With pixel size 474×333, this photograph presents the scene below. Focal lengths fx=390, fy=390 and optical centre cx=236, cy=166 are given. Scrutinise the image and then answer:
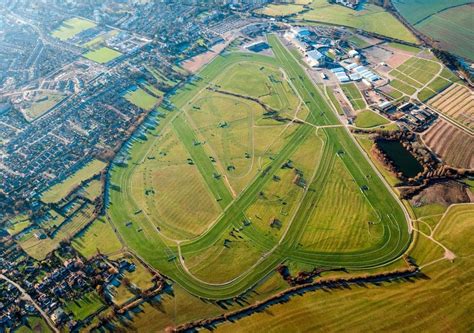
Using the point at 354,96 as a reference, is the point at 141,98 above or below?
below

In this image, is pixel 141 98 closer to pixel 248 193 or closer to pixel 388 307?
pixel 248 193

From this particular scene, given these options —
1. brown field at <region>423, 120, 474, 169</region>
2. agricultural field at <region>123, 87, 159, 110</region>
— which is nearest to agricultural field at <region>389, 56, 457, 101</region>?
brown field at <region>423, 120, 474, 169</region>

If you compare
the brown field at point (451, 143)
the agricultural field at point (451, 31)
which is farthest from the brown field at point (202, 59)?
the agricultural field at point (451, 31)

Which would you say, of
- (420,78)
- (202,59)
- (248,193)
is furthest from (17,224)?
(420,78)

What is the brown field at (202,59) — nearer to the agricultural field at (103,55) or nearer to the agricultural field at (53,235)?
the agricultural field at (103,55)

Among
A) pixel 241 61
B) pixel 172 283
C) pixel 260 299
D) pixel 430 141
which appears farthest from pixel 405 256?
pixel 241 61

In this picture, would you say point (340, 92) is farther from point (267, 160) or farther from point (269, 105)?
point (267, 160)
